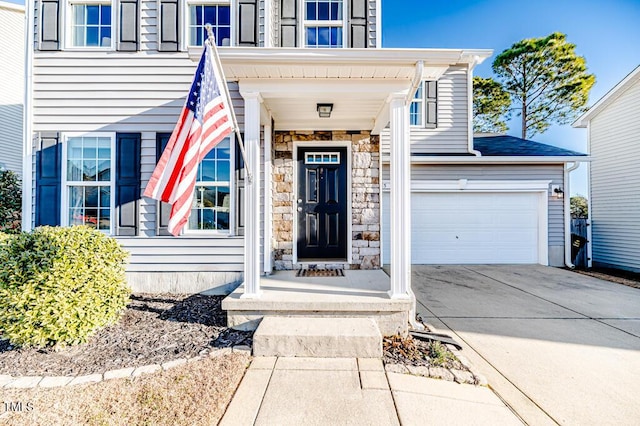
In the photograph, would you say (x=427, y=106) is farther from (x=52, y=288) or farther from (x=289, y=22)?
(x=52, y=288)

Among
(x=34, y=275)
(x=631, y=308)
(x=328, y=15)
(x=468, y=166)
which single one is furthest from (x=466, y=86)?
(x=34, y=275)

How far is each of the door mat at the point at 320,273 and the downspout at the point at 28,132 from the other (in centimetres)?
383

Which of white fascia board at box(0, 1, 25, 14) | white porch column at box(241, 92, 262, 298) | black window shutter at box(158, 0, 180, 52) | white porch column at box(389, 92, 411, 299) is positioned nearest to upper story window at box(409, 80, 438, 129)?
white porch column at box(389, 92, 411, 299)

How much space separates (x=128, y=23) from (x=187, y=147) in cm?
332

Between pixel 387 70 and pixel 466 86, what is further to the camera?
pixel 466 86

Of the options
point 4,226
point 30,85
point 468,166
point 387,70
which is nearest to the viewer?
point 387,70

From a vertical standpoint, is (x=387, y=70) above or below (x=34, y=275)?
above

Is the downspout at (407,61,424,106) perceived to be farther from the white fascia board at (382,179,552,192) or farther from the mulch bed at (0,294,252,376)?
the white fascia board at (382,179,552,192)

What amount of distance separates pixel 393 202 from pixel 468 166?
4.88 meters

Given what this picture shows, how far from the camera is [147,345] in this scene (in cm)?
281

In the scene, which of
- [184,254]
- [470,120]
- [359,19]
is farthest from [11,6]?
[470,120]

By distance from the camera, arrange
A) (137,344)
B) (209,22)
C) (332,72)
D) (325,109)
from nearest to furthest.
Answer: (137,344)
(332,72)
(325,109)
(209,22)

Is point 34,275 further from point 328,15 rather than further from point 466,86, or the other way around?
point 466,86

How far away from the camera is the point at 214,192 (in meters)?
4.39
